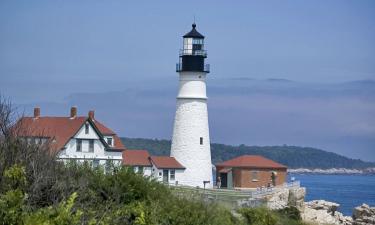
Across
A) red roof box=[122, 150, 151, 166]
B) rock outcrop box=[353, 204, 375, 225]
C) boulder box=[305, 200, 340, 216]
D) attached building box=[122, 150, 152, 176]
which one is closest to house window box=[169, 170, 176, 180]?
attached building box=[122, 150, 152, 176]

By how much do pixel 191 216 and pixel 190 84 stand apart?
99.0 feet

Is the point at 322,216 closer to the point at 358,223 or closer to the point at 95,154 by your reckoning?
the point at 358,223

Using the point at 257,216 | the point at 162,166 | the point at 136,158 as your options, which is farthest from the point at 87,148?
the point at 257,216

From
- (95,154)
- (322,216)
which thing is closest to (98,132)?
(95,154)

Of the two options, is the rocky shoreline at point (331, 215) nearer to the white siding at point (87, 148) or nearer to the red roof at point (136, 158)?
the red roof at point (136, 158)

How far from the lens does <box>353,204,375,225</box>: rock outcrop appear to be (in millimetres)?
54094

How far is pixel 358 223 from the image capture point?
53719mm

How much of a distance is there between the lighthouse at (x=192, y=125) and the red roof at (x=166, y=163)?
27 centimetres

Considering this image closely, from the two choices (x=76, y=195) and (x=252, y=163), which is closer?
(x=76, y=195)

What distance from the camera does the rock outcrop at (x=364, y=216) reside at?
5409cm

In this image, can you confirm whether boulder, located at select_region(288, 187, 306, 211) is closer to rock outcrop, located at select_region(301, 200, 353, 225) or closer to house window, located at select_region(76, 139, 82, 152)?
rock outcrop, located at select_region(301, 200, 353, 225)

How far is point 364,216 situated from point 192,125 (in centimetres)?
1162

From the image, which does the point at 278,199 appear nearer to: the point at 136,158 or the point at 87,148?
the point at 136,158

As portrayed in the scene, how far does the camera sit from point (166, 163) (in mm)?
54688
